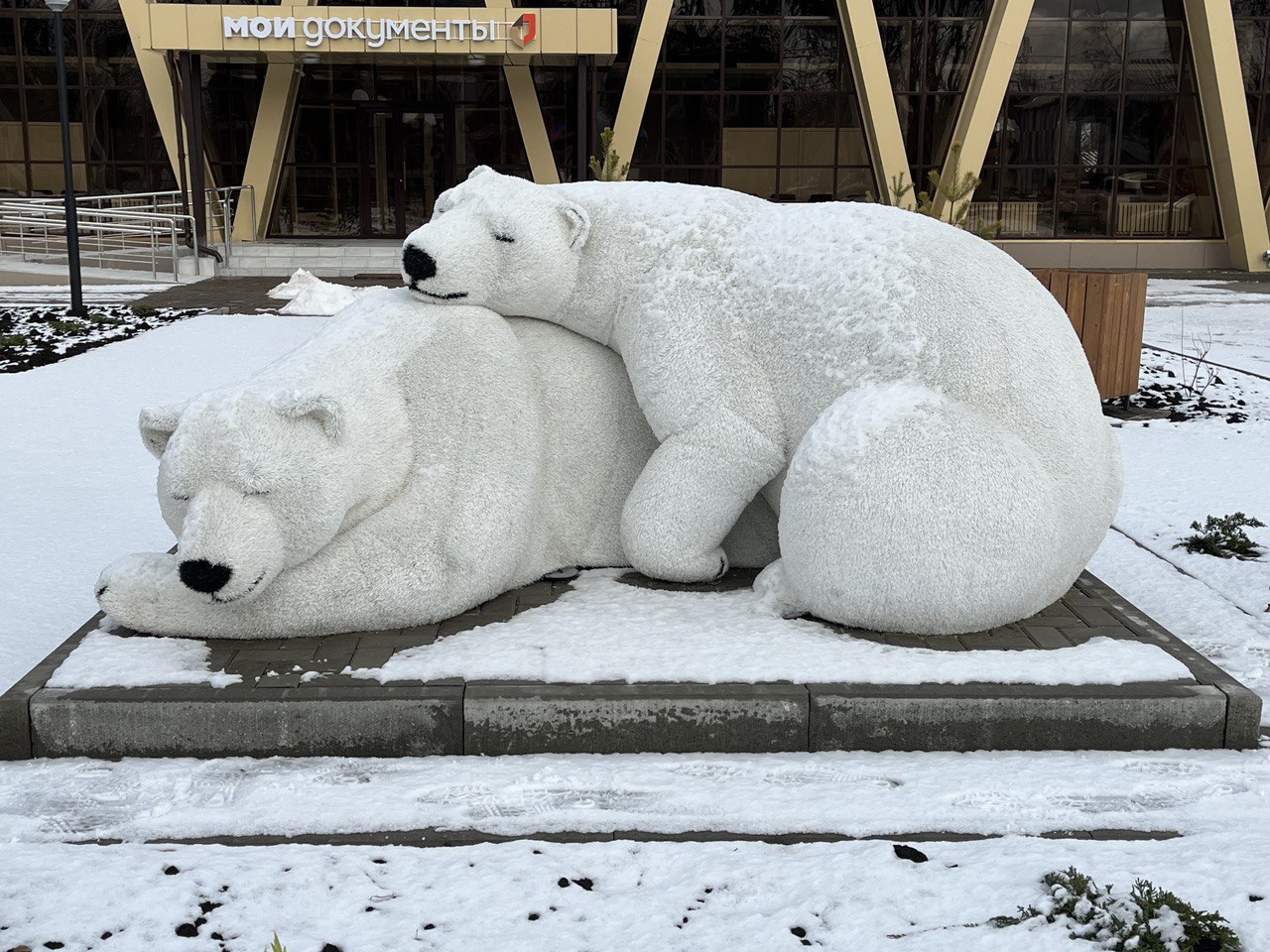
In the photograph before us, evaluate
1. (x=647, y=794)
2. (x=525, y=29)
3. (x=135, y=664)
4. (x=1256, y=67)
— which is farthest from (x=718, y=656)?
(x=1256, y=67)

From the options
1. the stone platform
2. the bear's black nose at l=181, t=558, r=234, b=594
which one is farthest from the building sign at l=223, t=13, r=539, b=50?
the stone platform

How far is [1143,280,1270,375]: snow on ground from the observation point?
11.6m

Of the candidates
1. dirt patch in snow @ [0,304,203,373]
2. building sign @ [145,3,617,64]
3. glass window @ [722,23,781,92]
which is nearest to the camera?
dirt patch in snow @ [0,304,203,373]

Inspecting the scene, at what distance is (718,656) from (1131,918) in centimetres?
133

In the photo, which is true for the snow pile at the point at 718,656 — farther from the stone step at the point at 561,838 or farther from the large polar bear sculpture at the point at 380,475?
the stone step at the point at 561,838

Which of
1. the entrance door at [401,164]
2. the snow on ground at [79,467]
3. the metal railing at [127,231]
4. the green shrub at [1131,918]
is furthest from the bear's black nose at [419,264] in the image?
the entrance door at [401,164]

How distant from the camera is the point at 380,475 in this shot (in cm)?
367

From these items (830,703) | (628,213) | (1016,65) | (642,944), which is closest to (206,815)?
(642,944)

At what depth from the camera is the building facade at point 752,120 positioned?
839 inches

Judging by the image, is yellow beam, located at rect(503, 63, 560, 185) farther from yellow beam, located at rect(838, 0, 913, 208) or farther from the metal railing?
yellow beam, located at rect(838, 0, 913, 208)

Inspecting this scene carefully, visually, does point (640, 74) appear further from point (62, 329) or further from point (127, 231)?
point (62, 329)

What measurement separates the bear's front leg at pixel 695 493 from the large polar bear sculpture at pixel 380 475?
27 cm

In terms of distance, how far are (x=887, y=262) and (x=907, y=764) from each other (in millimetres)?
1516

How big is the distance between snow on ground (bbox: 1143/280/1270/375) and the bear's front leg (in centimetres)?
795
